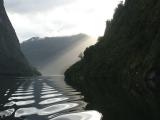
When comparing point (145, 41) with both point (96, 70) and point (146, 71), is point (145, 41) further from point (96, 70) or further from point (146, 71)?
point (96, 70)

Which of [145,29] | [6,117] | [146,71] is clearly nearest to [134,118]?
[6,117]

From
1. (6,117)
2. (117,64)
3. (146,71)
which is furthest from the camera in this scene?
(117,64)

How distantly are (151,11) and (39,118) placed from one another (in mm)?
72850

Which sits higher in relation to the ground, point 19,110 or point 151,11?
point 151,11

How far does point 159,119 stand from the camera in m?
19.9

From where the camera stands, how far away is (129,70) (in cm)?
8044

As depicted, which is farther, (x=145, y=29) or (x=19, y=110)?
(x=145, y=29)

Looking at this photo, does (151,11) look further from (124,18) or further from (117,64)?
(124,18)

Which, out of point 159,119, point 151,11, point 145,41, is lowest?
point 159,119

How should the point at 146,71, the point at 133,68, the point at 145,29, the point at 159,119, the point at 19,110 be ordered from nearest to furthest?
the point at 159,119 → the point at 19,110 → the point at 146,71 → the point at 133,68 → the point at 145,29

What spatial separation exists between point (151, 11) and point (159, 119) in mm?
72205

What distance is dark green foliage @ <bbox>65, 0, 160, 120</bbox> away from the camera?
26.7m

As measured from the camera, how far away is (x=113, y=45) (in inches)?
4936

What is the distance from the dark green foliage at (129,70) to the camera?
2670 centimetres
